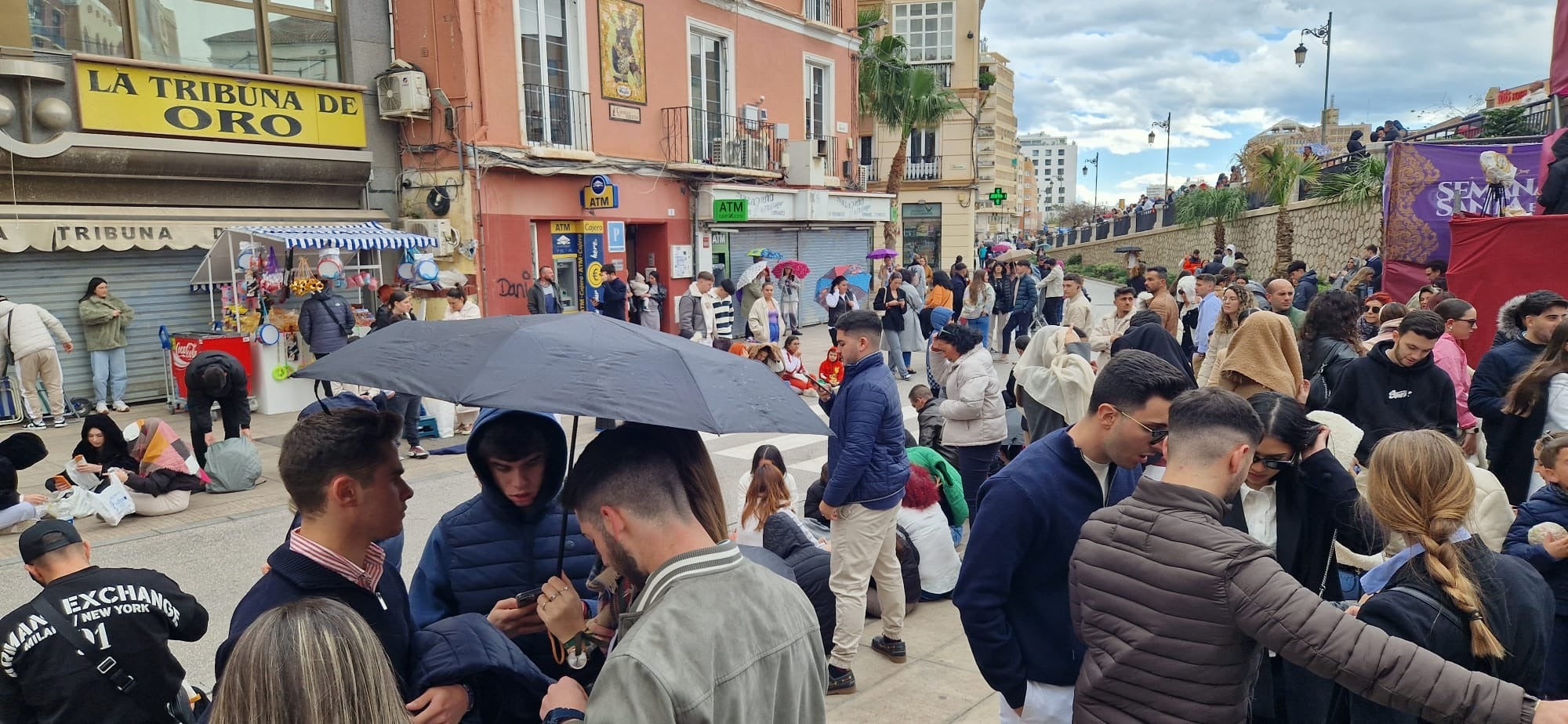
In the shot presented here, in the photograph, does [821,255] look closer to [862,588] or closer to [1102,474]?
[862,588]

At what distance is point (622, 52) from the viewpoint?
17484mm

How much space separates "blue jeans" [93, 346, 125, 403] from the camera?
12.0 meters

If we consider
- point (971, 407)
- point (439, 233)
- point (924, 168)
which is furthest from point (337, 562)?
point (924, 168)

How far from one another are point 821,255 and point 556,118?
8.97 m

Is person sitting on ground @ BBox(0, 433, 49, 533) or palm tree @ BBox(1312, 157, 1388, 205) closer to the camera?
person sitting on ground @ BBox(0, 433, 49, 533)

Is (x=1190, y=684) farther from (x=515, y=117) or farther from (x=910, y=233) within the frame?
(x=910, y=233)

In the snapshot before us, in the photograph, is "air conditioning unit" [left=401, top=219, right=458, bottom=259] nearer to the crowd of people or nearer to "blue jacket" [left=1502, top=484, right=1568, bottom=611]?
the crowd of people

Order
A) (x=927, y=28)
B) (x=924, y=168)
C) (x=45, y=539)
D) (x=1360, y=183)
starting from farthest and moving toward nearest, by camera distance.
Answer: (x=927, y=28)
(x=924, y=168)
(x=1360, y=183)
(x=45, y=539)

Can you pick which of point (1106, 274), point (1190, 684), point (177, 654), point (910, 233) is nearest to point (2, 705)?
point (177, 654)

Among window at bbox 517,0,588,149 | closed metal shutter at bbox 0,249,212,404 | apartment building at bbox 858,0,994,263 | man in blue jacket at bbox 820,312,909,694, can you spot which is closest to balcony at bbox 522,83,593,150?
window at bbox 517,0,588,149

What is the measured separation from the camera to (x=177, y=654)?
515 cm

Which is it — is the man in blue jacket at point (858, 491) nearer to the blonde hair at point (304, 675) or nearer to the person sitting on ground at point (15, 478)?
the blonde hair at point (304, 675)

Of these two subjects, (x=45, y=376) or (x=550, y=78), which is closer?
(x=45, y=376)

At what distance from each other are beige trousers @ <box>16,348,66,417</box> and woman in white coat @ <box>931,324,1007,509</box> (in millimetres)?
10798
